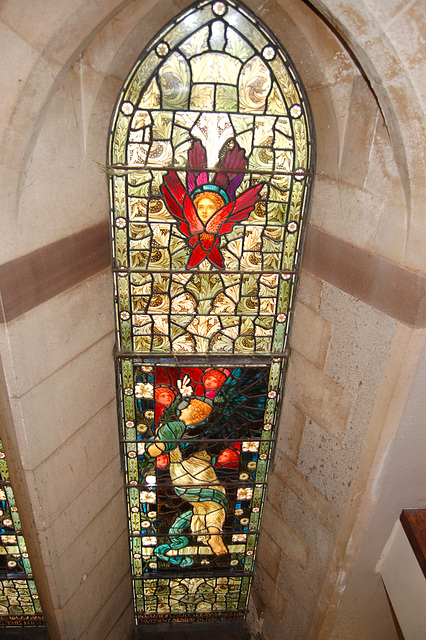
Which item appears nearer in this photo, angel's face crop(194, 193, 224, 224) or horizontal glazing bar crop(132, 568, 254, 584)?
angel's face crop(194, 193, 224, 224)

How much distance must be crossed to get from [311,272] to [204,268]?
47 centimetres

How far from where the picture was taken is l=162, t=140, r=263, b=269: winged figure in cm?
202

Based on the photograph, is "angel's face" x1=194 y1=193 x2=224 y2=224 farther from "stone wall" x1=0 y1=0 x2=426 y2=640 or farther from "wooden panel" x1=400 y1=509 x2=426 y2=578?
"wooden panel" x1=400 y1=509 x2=426 y2=578

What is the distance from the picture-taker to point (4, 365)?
1.77 m

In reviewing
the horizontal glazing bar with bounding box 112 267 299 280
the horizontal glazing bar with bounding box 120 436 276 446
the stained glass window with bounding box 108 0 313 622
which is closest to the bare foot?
the stained glass window with bounding box 108 0 313 622

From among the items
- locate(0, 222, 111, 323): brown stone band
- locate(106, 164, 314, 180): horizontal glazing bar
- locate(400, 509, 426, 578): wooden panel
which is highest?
locate(106, 164, 314, 180): horizontal glazing bar

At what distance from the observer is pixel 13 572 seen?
106 inches

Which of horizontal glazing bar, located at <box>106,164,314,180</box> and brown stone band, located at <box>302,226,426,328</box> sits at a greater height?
horizontal glazing bar, located at <box>106,164,314,180</box>

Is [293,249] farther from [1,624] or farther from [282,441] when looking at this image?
[1,624]

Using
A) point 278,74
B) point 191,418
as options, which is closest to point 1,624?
point 191,418

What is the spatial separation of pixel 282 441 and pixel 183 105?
164 cm

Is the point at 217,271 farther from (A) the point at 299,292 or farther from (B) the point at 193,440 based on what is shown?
(B) the point at 193,440

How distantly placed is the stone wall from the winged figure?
0.28 meters

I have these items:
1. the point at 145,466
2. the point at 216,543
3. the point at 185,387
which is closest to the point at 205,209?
the point at 185,387
